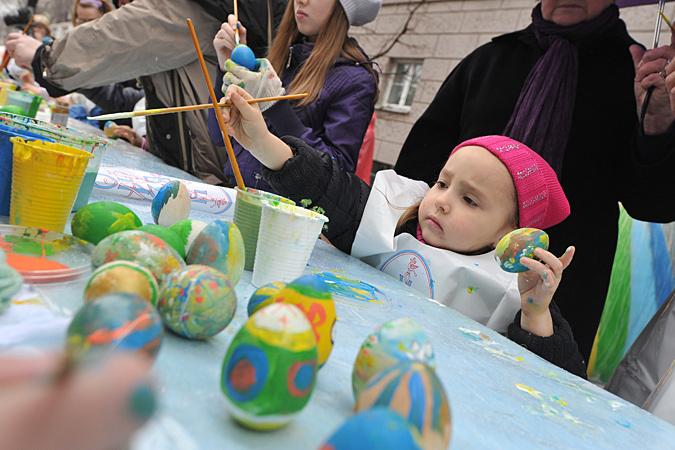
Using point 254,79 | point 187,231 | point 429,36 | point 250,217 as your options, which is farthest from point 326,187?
point 429,36

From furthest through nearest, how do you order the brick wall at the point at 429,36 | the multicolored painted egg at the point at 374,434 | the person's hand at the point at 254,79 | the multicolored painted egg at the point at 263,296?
the brick wall at the point at 429,36 < the person's hand at the point at 254,79 < the multicolored painted egg at the point at 263,296 < the multicolored painted egg at the point at 374,434

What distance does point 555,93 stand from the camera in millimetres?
1990

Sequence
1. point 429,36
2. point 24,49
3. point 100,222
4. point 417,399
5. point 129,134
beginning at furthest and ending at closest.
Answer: point 429,36
point 129,134
point 24,49
point 100,222
point 417,399

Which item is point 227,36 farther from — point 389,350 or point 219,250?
point 389,350

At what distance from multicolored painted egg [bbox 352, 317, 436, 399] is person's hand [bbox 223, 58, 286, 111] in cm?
113

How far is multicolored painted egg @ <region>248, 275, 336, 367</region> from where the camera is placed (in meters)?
0.66

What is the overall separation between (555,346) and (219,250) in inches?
36.6

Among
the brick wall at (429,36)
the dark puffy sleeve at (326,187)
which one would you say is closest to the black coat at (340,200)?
the dark puffy sleeve at (326,187)

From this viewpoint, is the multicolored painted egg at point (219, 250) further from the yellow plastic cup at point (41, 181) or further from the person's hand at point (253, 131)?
the person's hand at point (253, 131)

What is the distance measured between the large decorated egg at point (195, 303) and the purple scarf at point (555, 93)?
1.61 m

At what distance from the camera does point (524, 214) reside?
1.66 m

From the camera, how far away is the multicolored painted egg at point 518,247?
131 centimetres

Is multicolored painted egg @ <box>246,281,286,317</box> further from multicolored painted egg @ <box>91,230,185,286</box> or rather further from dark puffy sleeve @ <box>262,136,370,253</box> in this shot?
dark puffy sleeve @ <box>262,136,370,253</box>

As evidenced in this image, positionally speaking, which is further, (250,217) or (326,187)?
(326,187)
